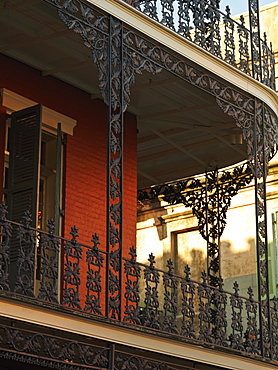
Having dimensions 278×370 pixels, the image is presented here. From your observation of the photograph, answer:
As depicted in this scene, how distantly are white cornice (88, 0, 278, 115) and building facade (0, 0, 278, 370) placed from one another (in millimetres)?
19

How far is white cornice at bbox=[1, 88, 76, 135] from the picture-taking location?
38.2ft

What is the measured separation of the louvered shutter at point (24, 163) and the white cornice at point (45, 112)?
0.52 ft

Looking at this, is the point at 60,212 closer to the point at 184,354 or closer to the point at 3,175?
the point at 3,175

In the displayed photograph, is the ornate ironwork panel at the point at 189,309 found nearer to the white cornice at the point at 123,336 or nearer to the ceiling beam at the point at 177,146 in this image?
the white cornice at the point at 123,336

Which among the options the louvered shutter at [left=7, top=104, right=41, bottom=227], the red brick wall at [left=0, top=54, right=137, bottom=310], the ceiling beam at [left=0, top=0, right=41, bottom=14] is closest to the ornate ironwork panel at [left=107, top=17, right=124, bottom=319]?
the ceiling beam at [left=0, top=0, right=41, bottom=14]

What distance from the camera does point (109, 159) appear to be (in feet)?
32.3

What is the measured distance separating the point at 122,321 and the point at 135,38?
10.7 ft

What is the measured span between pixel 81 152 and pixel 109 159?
9.43 feet

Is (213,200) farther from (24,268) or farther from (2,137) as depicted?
(24,268)

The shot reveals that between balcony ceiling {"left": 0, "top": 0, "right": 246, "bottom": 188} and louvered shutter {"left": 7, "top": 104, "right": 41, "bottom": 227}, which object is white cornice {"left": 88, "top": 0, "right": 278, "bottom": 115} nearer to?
balcony ceiling {"left": 0, "top": 0, "right": 246, "bottom": 188}

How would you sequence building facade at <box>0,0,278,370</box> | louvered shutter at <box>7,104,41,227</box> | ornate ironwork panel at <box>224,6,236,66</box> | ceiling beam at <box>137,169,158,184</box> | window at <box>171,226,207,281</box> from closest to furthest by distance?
building facade at <box>0,0,278,370</box>
louvered shutter at <box>7,104,41,227</box>
ornate ironwork panel at <box>224,6,236,66</box>
ceiling beam at <box>137,169,158,184</box>
window at <box>171,226,207,281</box>

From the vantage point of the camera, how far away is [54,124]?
12.2 m

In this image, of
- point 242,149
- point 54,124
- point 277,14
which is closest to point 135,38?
point 54,124

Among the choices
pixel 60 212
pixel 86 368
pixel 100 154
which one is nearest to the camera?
pixel 86 368
